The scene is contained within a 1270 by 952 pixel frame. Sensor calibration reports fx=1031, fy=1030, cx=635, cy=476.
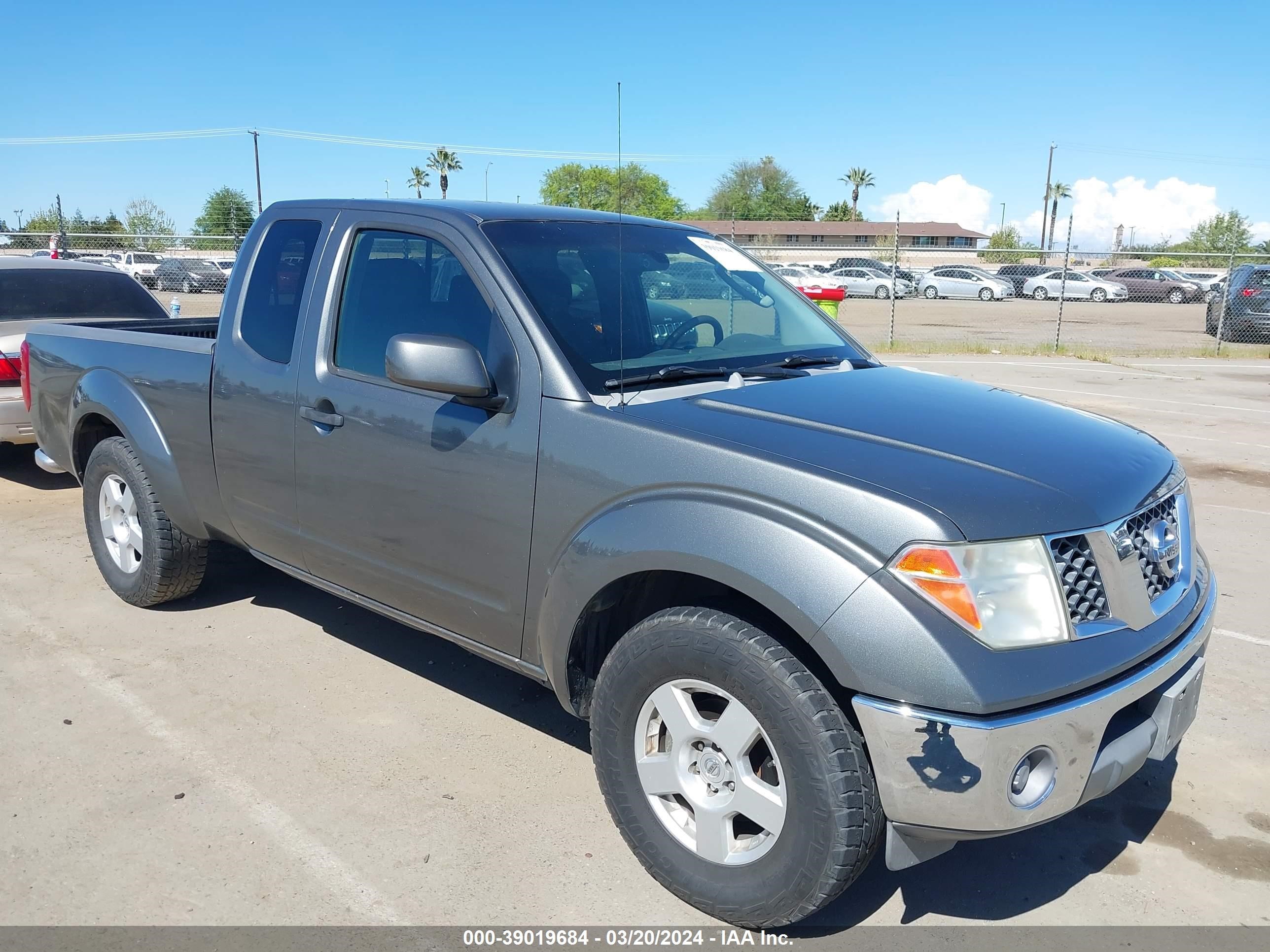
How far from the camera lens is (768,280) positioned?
4.30 meters

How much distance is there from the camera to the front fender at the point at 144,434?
4.59 meters

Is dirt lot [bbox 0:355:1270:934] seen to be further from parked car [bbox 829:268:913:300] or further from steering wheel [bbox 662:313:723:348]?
parked car [bbox 829:268:913:300]

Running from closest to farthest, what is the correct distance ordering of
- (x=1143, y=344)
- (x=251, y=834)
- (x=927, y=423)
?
1. (x=927, y=423)
2. (x=251, y=834)
3. (x=1143, y=344)

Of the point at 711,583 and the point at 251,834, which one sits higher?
the point at 711,583

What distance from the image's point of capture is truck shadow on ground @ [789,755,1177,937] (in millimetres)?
2914

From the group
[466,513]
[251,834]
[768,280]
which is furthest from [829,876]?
[768,280]

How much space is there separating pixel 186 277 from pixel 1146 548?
108 feet

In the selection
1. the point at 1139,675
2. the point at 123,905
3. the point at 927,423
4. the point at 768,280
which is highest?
the point at 768,280

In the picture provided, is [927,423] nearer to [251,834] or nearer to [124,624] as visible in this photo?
[251,834]

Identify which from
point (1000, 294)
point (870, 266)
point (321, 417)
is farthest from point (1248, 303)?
point (870, 266)

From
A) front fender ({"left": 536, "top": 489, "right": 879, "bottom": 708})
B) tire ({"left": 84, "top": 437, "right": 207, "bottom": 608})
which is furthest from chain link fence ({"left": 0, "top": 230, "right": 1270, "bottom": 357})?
tire ({"left": 84, "top": 437, "right": 207, "bottom": 608})

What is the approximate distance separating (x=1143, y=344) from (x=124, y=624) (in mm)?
21739

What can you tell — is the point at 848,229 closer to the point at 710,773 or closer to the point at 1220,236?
the point at 1220,236

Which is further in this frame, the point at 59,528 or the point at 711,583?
the point at 59,528
